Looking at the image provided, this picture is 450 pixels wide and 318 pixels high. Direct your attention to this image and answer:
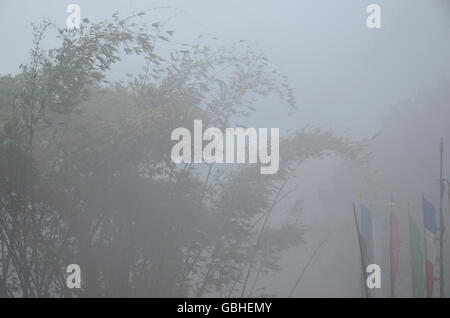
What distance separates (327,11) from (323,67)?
22.1 inches

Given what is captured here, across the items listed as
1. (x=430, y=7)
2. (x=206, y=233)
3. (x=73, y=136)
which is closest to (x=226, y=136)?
(x=206, y=233)

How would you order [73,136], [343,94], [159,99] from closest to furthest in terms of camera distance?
1. [73,136]
2. [159,99]
3. [343,94]

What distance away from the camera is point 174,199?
2887mm

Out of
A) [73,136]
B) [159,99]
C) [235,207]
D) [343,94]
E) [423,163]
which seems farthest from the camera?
[423,163]

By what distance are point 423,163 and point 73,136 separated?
5.42 meters

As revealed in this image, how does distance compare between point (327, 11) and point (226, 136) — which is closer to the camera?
point (226, 136)

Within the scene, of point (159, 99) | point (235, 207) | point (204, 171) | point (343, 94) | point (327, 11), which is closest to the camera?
point (159, 99)

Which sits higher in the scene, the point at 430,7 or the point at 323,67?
the point at 430,7

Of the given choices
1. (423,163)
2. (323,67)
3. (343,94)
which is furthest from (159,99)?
A: (423,163)

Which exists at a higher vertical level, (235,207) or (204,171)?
(204,171)

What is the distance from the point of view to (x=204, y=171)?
145 inches
